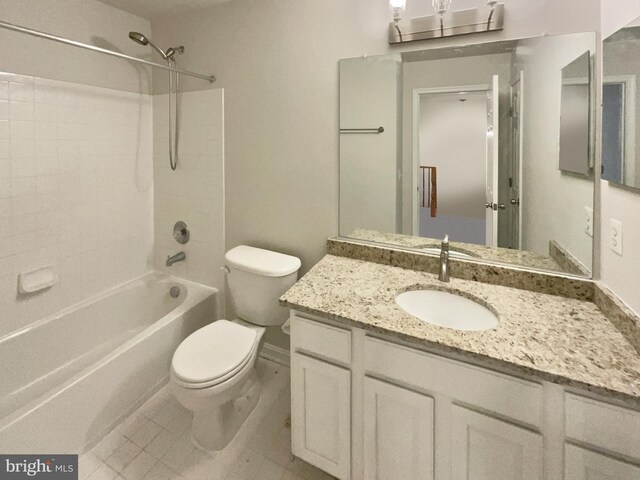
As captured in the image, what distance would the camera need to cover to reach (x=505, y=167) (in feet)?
4.53

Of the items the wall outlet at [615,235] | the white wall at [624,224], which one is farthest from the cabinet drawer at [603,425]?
the wall outlet at [615,235]

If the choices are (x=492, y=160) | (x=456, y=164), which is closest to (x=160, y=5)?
(x=456, y=164)

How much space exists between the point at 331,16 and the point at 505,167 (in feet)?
3.73

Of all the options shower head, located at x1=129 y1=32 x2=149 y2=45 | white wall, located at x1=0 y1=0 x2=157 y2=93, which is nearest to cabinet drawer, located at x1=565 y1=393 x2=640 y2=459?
shower head, located at x1=129 y1=32 x2=149 y2=45

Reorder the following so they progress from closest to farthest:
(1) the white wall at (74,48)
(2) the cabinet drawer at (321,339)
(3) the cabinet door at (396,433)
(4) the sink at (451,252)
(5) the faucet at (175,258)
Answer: (3) the cabinet door at (396,433) < (2) the cabinet drawer at (321,339) < (4) the sink at (451,252) < (1) the white wall at (74,48) < (5) the faucet at (175,258)

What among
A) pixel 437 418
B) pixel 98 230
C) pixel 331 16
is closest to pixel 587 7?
pixel 331 16

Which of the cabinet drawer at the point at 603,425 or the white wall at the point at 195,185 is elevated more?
the white wall at the point at 195,185

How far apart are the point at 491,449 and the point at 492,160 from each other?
1.09m

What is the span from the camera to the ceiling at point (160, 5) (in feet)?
6.40

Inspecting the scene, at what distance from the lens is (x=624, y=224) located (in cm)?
102

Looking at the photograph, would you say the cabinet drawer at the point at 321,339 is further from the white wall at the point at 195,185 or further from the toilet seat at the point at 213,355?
the white wall at the point at 195,185

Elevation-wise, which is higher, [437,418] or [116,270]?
[116,270]

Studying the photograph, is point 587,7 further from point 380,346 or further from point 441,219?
point 380,346

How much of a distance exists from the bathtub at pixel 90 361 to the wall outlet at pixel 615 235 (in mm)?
2077
